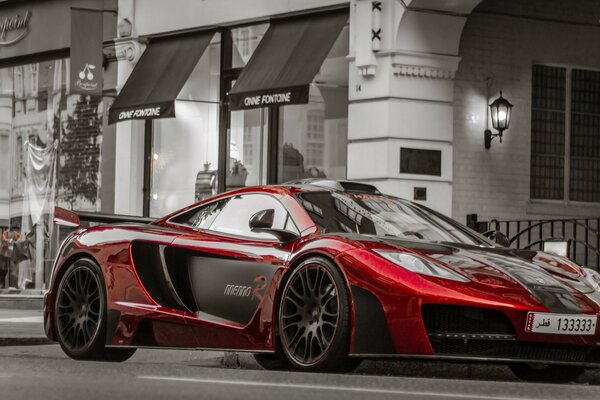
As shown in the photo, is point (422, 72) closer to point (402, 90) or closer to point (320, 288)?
point (402, 90)

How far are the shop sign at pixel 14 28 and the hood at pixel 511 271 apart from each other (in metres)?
17.6

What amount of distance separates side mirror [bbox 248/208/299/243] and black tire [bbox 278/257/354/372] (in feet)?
0.86

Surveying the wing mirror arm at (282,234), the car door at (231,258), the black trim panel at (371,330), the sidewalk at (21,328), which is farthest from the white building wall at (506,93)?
the black trim panel at (371,330)

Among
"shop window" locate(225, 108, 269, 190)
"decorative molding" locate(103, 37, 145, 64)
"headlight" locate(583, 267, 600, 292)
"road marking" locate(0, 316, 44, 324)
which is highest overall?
"decorative molding" locate(103, 37, 145, 64)

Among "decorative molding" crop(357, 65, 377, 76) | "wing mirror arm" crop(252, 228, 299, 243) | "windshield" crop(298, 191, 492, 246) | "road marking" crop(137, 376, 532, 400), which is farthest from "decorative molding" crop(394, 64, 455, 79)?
"road marking" crop(137, 376, 532, 400)

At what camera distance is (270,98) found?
736 inches

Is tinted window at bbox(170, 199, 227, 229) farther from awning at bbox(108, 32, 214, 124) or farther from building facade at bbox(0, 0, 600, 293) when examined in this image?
awning at bbox(108, 32, 214, 124)

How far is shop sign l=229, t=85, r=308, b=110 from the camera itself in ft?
59.7

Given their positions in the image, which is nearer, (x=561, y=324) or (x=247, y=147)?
(x=561, y=324)

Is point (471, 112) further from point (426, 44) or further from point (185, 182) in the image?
point (185, 182)

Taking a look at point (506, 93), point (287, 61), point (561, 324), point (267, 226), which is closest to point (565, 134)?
point (506, 93)

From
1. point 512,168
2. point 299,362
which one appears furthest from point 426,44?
point 299,362

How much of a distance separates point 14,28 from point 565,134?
35.3 ft

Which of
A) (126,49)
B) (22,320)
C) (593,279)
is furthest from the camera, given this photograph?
(126,49)
